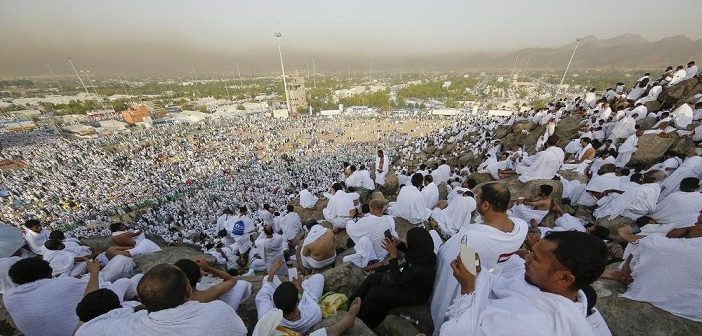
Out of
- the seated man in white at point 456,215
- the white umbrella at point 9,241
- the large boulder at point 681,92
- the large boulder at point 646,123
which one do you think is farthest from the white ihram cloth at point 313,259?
the large boulder at point 681,92

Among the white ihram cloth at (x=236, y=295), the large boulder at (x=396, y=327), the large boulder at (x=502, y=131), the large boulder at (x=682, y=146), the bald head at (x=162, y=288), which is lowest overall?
the large boulder at (x=502, y=131)

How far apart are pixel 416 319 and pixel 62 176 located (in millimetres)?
33169

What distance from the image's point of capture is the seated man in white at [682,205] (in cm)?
343

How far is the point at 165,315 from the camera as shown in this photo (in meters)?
1.71

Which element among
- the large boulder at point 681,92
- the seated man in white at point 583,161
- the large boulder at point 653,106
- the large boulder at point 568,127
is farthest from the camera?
the large boulder at point 568,127

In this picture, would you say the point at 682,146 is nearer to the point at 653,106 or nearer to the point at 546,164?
the point at 546,164

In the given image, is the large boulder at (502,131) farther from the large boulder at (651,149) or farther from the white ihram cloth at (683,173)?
the white ihram cloth at (683,173)

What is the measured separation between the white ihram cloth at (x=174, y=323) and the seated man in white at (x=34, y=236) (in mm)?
4556

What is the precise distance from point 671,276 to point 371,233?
2949mm

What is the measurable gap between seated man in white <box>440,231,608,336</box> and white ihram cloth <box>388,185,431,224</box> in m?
3.54

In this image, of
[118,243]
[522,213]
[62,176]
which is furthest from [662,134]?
[62,176]

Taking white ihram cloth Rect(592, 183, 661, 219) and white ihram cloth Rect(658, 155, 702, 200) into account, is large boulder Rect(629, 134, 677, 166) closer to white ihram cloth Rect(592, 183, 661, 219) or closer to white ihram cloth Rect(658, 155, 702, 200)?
white ihram cloth Rect(658, 155, 702, 200)

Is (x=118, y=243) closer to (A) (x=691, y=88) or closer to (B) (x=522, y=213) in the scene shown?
(B) (x=522, y=213)

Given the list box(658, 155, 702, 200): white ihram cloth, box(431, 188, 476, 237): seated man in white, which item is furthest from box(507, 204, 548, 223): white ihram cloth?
box(658, 155, 702, 200): white ihram cloth
